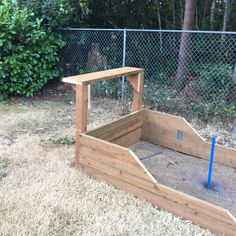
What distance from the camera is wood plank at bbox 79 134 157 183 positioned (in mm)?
2195

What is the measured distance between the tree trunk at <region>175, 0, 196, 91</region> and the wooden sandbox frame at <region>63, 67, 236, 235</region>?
1889 mm

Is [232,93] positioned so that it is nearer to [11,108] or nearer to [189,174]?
[189,174]

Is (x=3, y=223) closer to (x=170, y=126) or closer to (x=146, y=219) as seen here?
(x=146, y=219)

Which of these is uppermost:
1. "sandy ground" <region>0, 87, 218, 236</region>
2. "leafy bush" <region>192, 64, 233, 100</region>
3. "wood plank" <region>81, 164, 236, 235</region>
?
"leafy bush" <region>192, 64, 233, 100</region>

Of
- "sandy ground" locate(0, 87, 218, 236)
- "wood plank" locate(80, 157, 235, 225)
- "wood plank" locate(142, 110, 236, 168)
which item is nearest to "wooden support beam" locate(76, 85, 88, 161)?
"wood plank" locate(80, 157, 235, 225)

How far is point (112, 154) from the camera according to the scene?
92.7 inches

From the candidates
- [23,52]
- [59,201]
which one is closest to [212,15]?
[23,52]

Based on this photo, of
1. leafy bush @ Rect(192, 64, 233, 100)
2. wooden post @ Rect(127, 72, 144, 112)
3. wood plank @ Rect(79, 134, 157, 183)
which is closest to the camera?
wood plank @ Rect(79, 134, 157, 183)

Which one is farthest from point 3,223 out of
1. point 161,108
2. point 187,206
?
point 161,108

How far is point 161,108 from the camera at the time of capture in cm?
466

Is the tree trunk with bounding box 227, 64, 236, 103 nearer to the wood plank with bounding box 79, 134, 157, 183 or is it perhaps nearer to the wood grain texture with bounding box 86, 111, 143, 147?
the wood grain texture with bounding box 86, 111, 143, 147

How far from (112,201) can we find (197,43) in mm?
3753

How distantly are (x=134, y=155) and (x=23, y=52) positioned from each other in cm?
343

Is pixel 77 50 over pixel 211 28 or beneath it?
beneath
